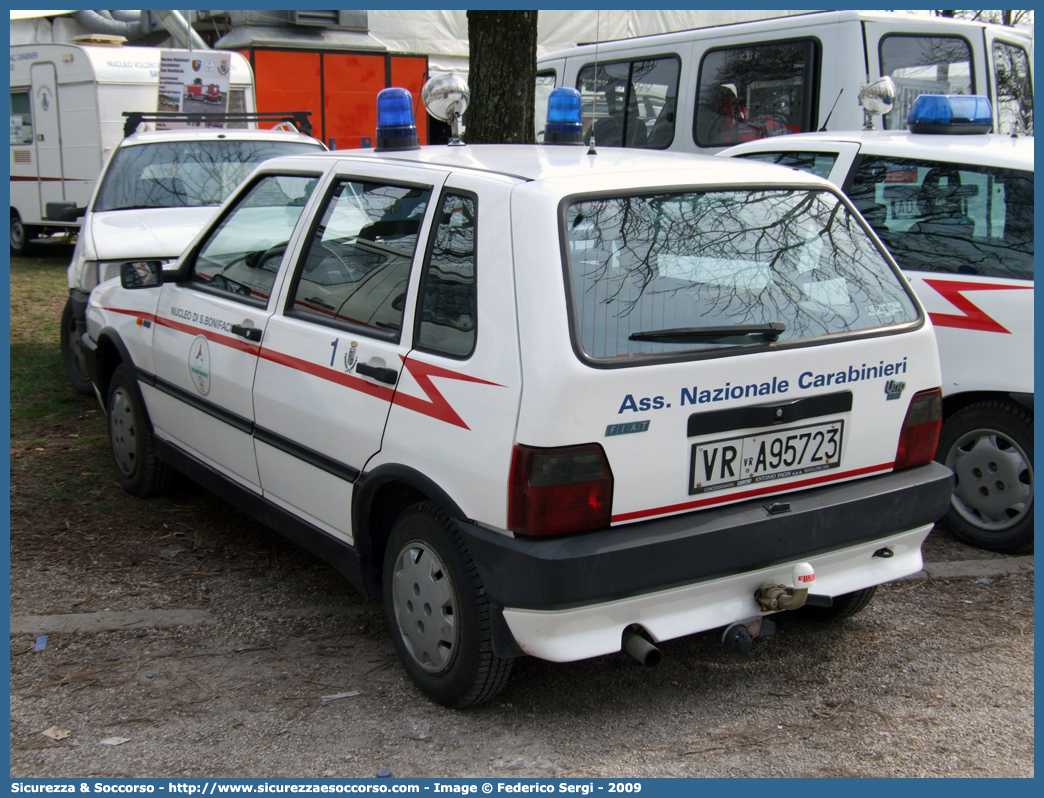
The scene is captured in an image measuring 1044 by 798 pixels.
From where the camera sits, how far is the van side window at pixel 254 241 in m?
4.04

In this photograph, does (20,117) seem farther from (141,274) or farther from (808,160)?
(808,160)

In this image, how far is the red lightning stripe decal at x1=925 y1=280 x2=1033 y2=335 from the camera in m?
4.43

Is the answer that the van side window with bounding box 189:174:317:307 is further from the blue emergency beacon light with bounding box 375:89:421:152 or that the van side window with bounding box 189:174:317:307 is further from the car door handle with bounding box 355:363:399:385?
the car door handle with bounding box 355:363:399:385

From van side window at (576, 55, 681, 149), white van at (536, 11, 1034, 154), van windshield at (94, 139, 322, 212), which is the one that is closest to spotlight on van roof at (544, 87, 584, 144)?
white van at (536, 11, 1034, 154)

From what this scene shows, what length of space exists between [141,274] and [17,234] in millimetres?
11639

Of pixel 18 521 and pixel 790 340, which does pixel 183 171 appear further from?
pixel 790 340

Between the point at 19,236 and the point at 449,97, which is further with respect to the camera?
the point at 19,236

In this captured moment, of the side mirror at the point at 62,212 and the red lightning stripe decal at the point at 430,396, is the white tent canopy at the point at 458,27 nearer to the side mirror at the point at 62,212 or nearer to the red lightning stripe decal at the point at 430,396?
the side mirror at the point at 62,212

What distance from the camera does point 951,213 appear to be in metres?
4.70

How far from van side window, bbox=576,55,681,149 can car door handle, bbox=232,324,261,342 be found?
6102 millimetres

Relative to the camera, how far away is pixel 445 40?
20156 millimetres

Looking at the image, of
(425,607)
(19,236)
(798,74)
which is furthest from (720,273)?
(19,236)

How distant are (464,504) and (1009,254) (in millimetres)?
2947

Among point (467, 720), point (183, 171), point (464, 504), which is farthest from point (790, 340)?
point (183, 171)
